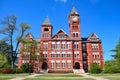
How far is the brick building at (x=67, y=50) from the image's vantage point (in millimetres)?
56781

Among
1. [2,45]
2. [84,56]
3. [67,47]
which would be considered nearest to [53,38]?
[67,47]

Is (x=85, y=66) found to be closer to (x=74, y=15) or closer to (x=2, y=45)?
(x=74, y=15)

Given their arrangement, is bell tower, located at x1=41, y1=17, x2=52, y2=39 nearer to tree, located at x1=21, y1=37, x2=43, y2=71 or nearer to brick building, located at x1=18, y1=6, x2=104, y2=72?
brick building, located at x1=18, y1=6, x2=104, y2=72

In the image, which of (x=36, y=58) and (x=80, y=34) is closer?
(x=36, y=58)

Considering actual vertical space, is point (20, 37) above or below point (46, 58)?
above

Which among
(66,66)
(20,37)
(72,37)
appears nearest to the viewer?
(20,37)

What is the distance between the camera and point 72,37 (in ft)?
197

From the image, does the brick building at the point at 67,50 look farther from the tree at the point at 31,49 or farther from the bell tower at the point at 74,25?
the tree at the point at 31,49

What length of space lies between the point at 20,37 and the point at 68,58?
18.8m

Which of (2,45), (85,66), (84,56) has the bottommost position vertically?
(85,66)

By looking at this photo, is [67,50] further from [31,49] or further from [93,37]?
[31,49]

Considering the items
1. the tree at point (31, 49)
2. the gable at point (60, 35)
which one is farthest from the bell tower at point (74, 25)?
the tree at point (31, 49)

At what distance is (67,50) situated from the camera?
57.6 m

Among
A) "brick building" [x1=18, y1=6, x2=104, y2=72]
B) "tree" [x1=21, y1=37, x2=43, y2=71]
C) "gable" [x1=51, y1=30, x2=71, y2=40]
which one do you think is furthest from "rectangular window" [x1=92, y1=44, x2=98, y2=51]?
"tree" [x1=21, y1=37, x2=43, y2=71]
